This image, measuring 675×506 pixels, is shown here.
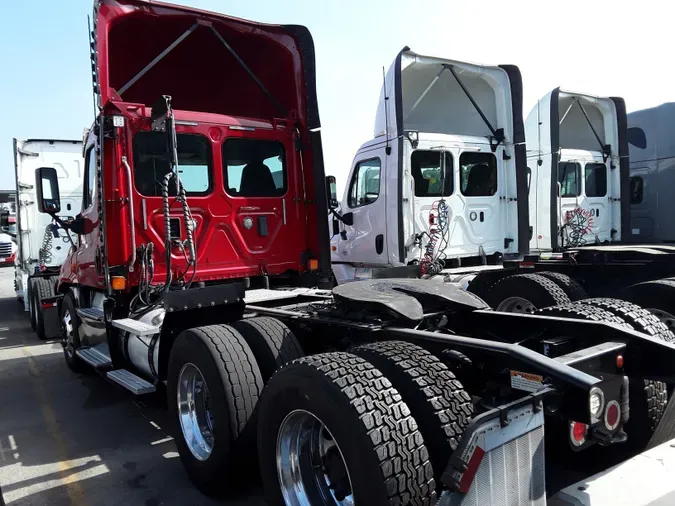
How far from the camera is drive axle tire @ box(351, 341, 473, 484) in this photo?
7.47ft

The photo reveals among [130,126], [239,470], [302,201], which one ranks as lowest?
[239,470]

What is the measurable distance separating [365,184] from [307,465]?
5.50 metres

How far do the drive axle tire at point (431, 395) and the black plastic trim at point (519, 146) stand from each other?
19.3ft

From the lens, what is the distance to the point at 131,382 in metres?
4.65

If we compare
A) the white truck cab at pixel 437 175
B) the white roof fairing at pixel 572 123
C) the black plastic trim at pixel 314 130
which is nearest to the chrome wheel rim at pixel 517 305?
the white truck cab at pixel 437 175

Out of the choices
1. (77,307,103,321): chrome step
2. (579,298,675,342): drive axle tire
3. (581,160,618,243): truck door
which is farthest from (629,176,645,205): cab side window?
(77,307,103,321): chrome step

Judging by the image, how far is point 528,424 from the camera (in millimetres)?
2076

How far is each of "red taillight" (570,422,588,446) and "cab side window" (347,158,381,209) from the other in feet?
17.5

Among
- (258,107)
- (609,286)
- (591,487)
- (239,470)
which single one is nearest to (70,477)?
(239,470)

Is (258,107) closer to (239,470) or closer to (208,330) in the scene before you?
(208,330)

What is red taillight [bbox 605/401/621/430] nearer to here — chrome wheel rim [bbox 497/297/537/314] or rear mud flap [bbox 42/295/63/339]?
chrome wheel rim [bbox 497/297/537/314]

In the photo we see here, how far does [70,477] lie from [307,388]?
256cm

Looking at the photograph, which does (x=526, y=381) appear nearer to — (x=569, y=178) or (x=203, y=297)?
(x=203, y=297)

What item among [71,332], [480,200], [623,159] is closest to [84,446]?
[71,332]
